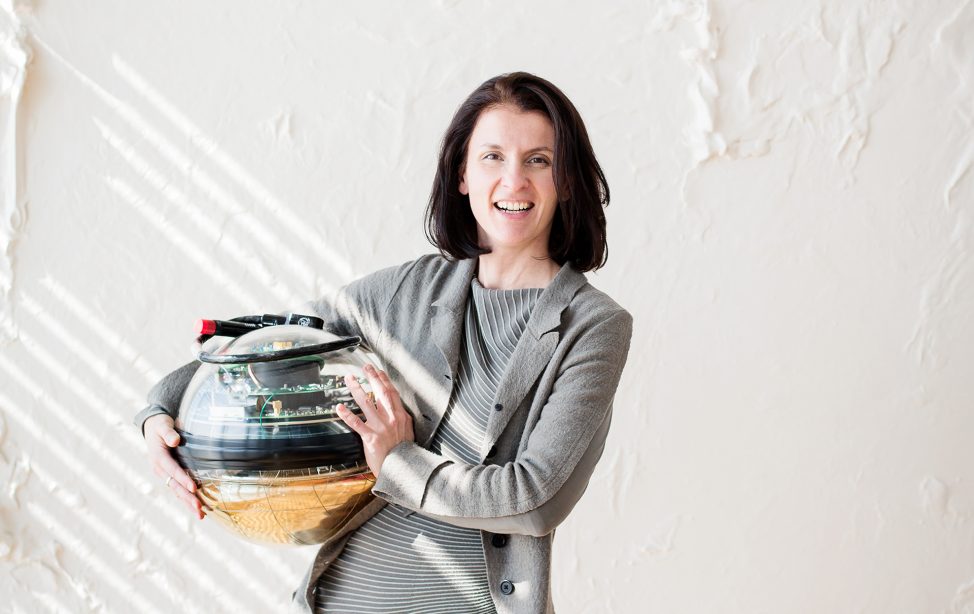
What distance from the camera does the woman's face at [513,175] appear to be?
165 centimetres

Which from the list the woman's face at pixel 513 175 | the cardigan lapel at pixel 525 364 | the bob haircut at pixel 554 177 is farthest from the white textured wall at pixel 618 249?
the cardigan lapel at pixel 525 364

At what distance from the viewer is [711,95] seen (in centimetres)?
282

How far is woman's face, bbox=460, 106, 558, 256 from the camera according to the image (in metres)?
1.65

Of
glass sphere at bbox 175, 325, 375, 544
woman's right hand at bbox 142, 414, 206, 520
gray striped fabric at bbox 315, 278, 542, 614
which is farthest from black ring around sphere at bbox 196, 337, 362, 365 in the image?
gray striped fabric at bbox 315, 278, 542, 614

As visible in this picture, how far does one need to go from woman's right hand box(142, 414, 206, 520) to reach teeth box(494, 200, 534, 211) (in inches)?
24.8

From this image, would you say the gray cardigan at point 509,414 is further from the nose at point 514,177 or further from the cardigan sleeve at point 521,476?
the nose at point 514,177

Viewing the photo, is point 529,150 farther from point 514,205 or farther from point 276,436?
point 276,436

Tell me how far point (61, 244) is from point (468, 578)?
64.5 inches

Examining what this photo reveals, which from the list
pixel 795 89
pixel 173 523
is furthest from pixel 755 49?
pixel 173 523

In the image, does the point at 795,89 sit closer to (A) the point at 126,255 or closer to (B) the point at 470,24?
(B) the point at 470,24

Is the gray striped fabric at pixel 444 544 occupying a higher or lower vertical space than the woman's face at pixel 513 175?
lower

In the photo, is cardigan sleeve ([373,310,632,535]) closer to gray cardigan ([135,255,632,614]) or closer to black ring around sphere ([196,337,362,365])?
gray cardigan ([135,255,632,614])

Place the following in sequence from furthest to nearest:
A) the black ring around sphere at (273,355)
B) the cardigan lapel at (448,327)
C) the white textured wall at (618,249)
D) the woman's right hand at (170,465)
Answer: the white textured wall at (618,249) → the cardigan lapel at (448,327) → the woman's right hand at (170,465) → the black ring around sphere at (273,355)

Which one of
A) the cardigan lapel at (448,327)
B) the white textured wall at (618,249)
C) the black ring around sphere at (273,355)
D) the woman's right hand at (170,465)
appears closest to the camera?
the black ring around sphere at (273,355)
